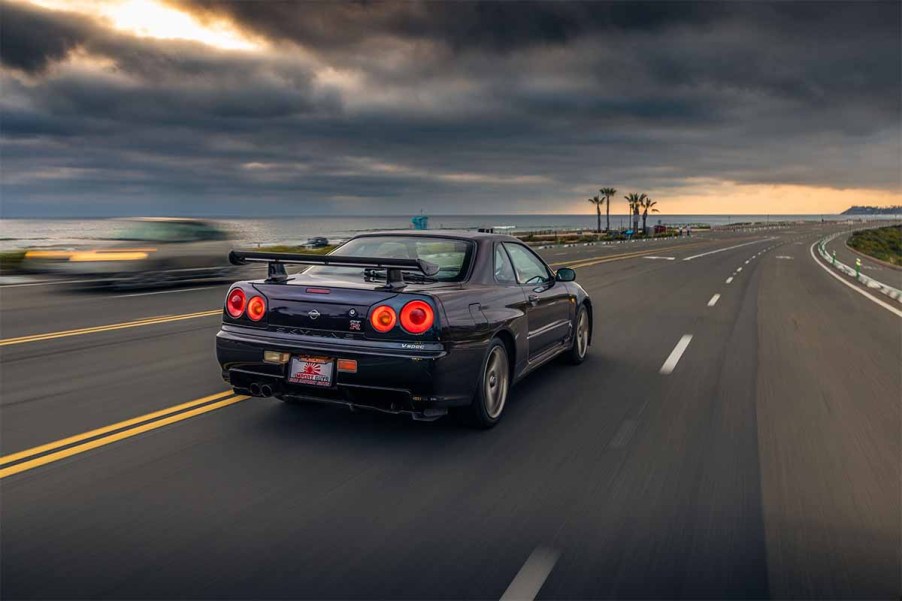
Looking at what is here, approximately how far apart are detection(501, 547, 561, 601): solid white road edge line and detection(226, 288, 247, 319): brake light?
2987mm

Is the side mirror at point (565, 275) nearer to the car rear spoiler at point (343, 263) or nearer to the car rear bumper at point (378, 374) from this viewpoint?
the car rear spoiler at point (343, 263)

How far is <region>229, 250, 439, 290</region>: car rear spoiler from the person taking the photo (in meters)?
4.92

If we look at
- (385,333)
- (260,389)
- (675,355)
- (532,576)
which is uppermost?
(385,333)

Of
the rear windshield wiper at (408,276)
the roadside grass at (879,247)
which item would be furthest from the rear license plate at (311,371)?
the roadside grass at (879,247)

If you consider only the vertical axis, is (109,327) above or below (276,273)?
below

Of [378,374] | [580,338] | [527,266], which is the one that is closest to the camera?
[378,374]

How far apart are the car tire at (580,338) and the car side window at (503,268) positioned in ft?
5.79

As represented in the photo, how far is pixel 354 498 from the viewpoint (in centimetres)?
402

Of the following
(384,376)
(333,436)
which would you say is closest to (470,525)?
(384,376)

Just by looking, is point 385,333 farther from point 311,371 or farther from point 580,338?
point 580,338

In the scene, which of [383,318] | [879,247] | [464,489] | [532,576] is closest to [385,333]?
[383,318]

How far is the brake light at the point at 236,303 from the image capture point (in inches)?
211

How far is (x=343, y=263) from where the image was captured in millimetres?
5234

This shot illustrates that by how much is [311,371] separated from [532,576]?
2.36 m
